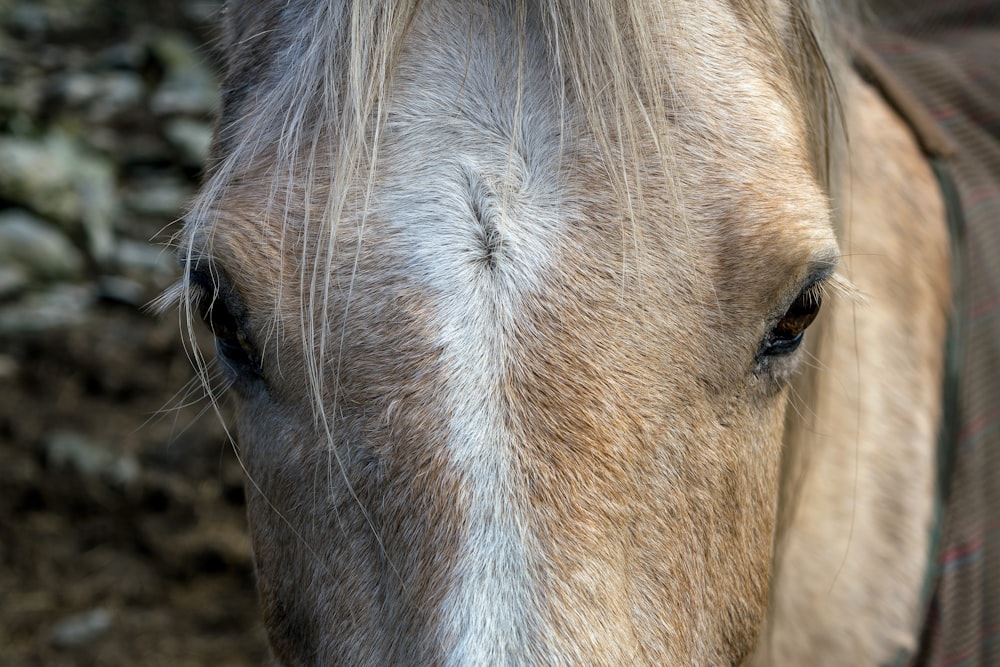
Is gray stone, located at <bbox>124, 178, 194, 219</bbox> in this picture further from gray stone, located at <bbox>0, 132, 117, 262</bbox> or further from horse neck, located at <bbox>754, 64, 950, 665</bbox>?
horse neck, located at <bbox>754, 64, 950, 665</bbox>

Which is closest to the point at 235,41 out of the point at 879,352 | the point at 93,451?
the point at 879,352

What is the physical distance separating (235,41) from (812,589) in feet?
3.81

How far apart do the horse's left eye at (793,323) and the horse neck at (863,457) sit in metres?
0.27

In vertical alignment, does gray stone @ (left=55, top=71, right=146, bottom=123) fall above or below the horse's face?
below

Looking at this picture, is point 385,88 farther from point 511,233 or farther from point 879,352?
point 879,352

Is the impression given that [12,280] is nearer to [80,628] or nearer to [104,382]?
[104,382]

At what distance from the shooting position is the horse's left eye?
3.56ft

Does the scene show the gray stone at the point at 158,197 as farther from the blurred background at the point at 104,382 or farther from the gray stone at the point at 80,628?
the gray stone at the point at 80,628

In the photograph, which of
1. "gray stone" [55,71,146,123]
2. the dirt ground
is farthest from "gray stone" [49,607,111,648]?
"gray stone" [55,71,146,123]

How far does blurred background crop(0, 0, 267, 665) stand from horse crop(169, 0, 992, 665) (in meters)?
0.67

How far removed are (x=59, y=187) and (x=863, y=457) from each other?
359 centimetres

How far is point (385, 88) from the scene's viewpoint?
104 centimetres

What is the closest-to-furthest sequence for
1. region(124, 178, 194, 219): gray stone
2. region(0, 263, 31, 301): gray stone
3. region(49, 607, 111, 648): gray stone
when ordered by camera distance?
1. region(49, 607, 111, 648): gray stone
2. region(0, 263, 31, 301): gray stone
3. region(124, 178, 194, 219): gray stone

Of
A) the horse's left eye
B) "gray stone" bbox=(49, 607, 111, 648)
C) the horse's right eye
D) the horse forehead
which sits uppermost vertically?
the horse forehead
